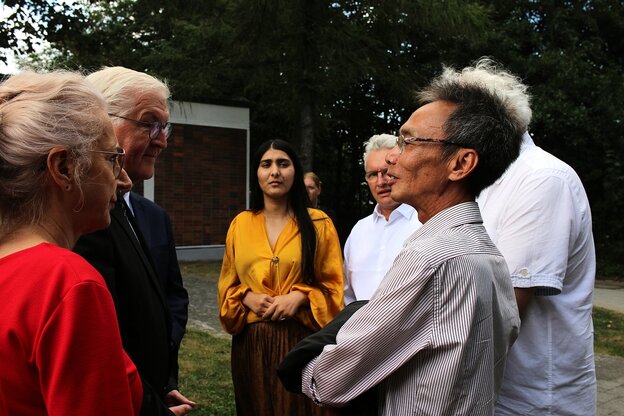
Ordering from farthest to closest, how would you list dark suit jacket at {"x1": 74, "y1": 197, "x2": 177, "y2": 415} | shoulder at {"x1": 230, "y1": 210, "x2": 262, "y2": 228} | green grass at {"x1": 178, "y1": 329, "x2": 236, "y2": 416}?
green grass at {"x1": 178, "y1": 329, "x2": 236, "y2": 416}, shoulder at {"x1": 230, "y1": 210, "x2": 262, "y2": 228}, dark suit jacket at {"x1": 74, "y1": 197, "x2": 177, "y2": 415}

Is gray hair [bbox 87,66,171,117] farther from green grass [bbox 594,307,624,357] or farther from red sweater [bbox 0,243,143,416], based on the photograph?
green grass [bbox 594,307,624,357]

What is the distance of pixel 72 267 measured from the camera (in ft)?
3.96

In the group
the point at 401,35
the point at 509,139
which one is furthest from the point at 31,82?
the point at 401,35

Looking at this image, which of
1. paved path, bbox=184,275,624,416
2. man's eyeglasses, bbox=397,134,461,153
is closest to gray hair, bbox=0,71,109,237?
man's eyeglasses, bbox=397,134,461,153

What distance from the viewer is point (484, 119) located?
1.88 m

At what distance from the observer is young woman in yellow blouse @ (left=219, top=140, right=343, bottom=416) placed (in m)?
3.31

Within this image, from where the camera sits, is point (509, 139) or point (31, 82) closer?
point (31, 82)

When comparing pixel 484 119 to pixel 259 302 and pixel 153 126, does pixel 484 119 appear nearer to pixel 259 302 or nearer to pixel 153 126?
pixel 153 126

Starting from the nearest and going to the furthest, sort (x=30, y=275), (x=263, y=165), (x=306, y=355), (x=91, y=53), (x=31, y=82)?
(x=30, y=275), (x=31, y=82), (x=306, y=355), (x=263, y=165), (x=91, y=53)

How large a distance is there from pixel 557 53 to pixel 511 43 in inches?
47.2

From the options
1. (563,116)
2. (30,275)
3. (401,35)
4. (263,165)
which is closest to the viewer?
(30,275)

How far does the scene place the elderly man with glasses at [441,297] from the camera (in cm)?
162

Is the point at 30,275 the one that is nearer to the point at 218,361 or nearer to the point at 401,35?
the point at 218,361

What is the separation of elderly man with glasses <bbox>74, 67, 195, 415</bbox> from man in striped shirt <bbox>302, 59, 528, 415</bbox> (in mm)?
495
